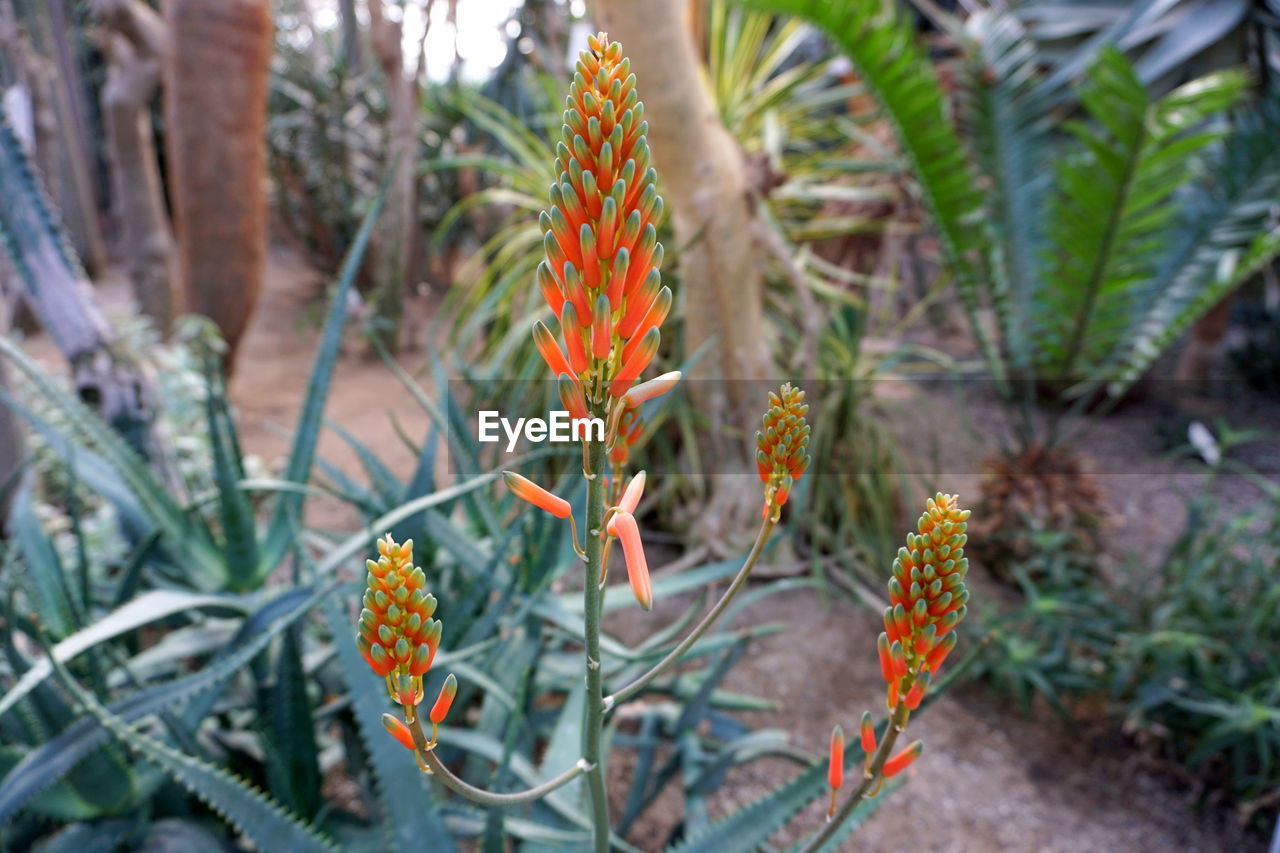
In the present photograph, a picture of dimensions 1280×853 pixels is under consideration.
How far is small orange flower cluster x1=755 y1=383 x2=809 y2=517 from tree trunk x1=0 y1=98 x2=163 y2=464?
114cm

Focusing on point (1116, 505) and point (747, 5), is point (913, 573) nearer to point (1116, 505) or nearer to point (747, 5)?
point (747, 5)

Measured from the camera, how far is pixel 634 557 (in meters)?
0.31

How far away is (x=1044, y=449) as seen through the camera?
1.91 meters

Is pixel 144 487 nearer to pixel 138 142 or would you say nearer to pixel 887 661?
pixel 887 661

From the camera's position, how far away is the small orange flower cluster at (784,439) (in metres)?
0.37

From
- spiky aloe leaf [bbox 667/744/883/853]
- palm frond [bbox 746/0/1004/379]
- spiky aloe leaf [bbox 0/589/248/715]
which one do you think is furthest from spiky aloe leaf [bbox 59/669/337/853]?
palm frond [bbox 746/0/1004/379]

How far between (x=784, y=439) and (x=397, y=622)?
182mm

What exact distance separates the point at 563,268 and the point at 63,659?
0.63 meters

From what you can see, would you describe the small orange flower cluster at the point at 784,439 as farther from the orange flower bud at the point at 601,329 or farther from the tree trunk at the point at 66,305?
the tree trunk at the point at 66,305

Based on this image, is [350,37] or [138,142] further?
[350,37]

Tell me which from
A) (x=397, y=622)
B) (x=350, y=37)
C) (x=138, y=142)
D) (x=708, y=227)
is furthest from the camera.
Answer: (x=350, y=37)

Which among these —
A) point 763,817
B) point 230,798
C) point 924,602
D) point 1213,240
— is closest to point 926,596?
point 924,602

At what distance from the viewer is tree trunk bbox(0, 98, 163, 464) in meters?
1.09

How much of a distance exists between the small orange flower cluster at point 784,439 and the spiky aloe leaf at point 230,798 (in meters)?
0.52
